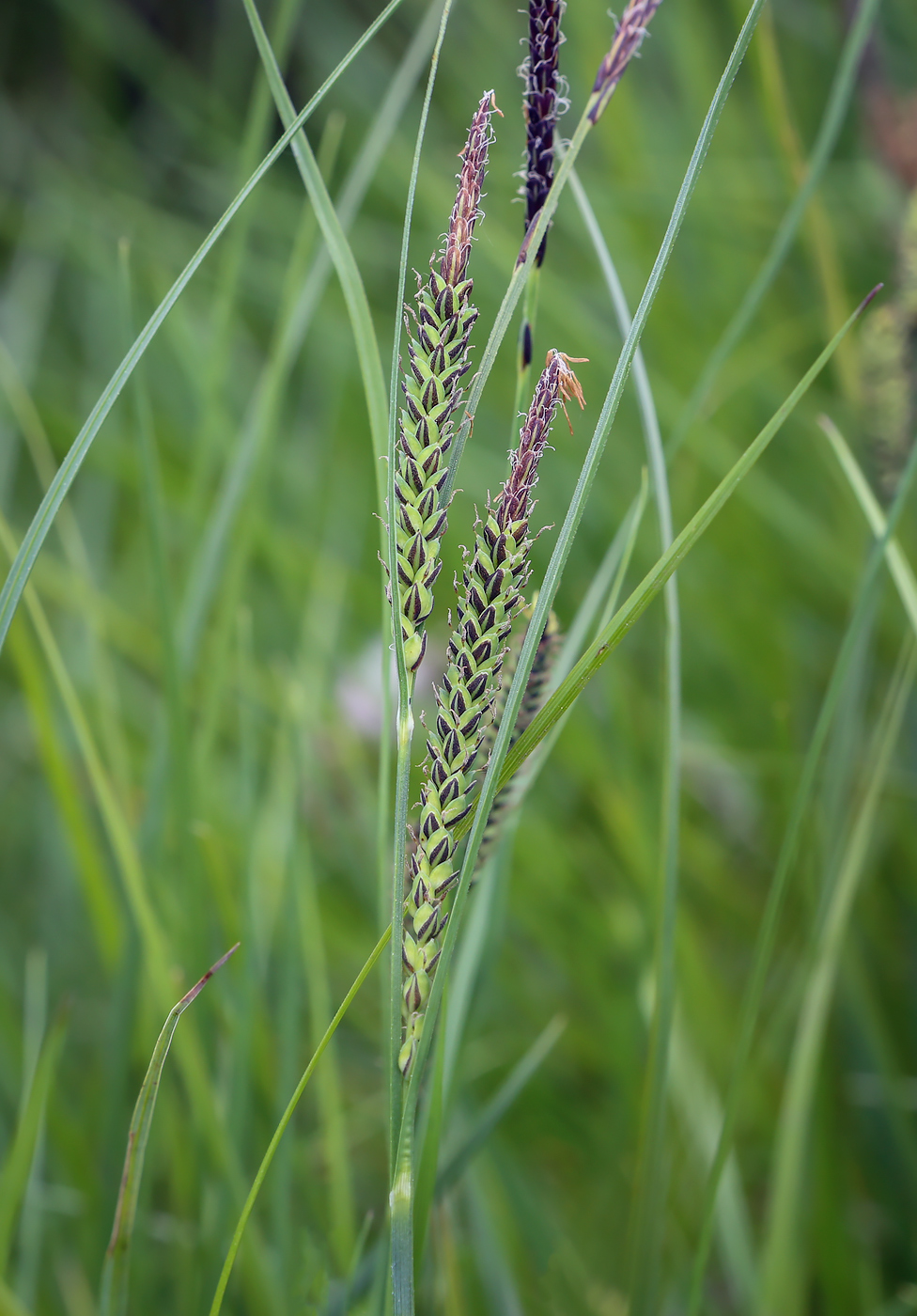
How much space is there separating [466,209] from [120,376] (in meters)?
0.09

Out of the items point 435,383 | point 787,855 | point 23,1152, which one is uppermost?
point 435,383

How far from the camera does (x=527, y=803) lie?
0.63m

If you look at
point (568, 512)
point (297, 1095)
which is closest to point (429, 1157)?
point (297, 1095)

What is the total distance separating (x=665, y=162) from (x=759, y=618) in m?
0.57

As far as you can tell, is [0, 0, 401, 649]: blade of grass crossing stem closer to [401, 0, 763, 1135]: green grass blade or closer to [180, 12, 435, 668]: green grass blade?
[401, 0, 763, 1135]: green grass blade

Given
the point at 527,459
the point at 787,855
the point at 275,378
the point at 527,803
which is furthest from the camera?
the point at 527,803

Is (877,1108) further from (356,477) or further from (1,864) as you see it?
(356,477)

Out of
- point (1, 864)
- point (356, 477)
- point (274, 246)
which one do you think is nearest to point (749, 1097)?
point (1, 864)

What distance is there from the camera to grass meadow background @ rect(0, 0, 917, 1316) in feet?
1.32

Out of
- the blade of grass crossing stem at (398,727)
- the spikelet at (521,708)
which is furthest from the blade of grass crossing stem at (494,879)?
the blade of grass crossing stem at (398,727)

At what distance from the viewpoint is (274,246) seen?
1.42 m

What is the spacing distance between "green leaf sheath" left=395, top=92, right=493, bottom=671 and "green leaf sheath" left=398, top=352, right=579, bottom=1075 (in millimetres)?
10

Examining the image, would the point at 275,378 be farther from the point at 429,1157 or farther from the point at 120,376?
the point at 429,1157

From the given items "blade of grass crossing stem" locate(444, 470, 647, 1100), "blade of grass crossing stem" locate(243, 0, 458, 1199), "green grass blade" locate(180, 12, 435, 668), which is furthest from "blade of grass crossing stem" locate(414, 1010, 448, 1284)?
"green grass blade" locate(180, 12, 435, 668)
